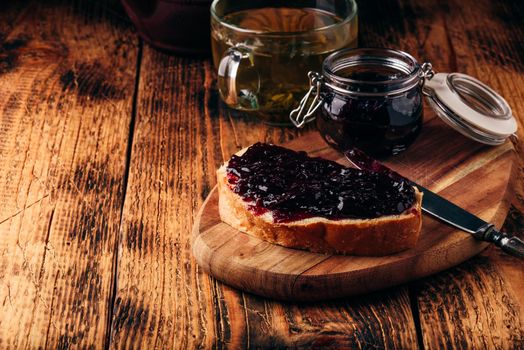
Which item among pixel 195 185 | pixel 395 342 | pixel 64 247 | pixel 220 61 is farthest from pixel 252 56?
pixel 395 342

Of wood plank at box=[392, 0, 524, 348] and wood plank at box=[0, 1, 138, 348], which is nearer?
wood plank at box=[392, 0, 524, 348]

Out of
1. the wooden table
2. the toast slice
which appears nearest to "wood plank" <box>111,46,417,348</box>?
the wooden table

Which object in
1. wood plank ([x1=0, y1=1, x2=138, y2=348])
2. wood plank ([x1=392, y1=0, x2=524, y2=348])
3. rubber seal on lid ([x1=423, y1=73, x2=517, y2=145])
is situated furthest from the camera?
rubber seal on lid ([x1=423, y1=73, x2=517, y2=145])

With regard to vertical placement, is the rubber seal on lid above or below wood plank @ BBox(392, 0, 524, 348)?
above

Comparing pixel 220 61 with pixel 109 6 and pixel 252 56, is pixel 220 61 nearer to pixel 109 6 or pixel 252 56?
pixel 252 56

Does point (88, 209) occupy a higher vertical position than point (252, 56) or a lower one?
lower

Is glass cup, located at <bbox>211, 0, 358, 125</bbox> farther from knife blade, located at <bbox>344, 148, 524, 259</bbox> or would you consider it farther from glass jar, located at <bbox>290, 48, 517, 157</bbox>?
knife blade, located at <bbox>344, 148, 524, 259</bbox>

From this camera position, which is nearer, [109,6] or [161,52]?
[161,52]

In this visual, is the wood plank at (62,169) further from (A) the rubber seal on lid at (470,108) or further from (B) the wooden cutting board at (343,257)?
(A) the rubber seal on lid at (470,108)
